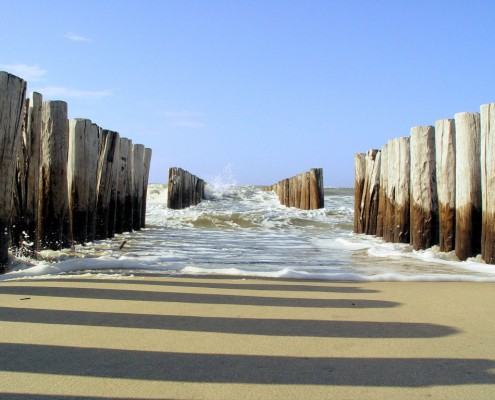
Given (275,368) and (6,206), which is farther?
(6,206)

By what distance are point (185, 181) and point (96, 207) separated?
35.3ft

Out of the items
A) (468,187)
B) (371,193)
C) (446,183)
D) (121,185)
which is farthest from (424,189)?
(121,185)

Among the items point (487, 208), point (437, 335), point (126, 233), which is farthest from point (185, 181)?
point (437, 335)

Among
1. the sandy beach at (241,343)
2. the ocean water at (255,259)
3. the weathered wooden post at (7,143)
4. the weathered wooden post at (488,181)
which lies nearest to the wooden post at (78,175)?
the ocean water at (255,259)

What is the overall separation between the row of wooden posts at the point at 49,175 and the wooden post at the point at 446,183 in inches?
155

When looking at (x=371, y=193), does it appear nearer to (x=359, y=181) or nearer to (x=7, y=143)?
(x=359, y=181)

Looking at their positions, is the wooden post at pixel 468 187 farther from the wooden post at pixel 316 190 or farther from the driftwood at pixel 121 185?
the wooden post at pixel 316 190

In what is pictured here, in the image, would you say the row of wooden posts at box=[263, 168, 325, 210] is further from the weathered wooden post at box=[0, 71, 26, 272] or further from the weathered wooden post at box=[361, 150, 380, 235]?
the weathered wooden post at box=[0, 71, 26, 272]

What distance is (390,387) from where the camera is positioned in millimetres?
1800

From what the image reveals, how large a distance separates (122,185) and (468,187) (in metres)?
5.79

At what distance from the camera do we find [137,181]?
34.6 ft

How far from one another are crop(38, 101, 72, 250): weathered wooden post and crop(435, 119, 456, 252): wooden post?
3936 mm

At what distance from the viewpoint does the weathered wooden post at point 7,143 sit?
13.6 ft

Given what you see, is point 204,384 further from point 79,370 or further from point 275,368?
point 79,370
